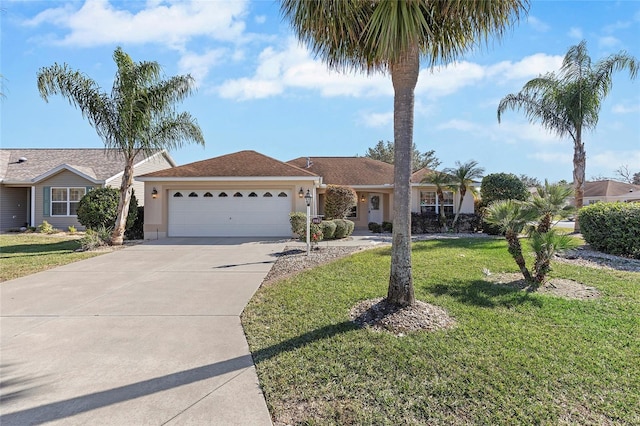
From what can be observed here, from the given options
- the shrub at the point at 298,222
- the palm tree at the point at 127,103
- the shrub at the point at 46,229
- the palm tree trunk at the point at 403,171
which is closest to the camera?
the palm tree trunk at the point at 403,171

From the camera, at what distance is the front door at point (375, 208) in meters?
21.1

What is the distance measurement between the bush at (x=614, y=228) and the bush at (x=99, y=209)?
18.9 metres

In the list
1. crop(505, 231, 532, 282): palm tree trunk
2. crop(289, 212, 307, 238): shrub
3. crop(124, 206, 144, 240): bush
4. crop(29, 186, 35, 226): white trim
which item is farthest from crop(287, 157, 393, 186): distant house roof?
crop(29, 186, 35, 226): white trim

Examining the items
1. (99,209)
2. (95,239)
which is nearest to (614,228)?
(95,239)

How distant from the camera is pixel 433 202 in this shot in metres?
19.5

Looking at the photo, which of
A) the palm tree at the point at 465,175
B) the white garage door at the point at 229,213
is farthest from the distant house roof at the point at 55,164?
the palm tree at the point at 465,175

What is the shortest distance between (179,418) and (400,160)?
4121mm

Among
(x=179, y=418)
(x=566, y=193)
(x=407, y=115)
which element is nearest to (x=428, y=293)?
(x=407, y=115)

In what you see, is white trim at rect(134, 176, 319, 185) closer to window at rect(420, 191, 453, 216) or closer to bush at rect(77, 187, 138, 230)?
bush at rect(77, 187, 138, 230)

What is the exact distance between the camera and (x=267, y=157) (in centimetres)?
1739

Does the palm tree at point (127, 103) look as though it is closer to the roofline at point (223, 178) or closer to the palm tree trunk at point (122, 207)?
the palm tree trunk at point (122, 207)

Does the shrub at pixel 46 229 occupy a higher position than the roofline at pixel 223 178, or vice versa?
the roofline at pixel 223 178

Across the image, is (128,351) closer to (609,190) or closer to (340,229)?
(340,229)

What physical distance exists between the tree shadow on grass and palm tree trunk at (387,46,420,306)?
155 cm
